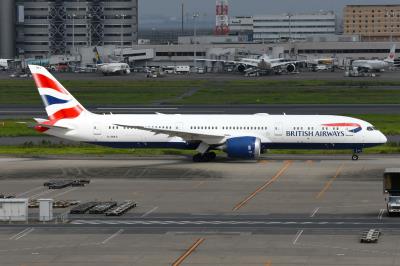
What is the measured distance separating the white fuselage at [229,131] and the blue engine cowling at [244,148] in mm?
1314

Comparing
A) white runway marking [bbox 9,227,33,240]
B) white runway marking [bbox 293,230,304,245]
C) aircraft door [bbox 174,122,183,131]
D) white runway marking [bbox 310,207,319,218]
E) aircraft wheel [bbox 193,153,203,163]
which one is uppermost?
aircraft door [bbox 174,122,183,131]

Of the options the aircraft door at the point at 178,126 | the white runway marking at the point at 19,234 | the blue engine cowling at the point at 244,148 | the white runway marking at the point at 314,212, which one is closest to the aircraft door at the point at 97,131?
the aircraft door at the point at 178,126

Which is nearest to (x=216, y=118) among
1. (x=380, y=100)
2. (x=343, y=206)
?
(x=343, y=206)

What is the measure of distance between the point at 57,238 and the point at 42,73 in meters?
36.3

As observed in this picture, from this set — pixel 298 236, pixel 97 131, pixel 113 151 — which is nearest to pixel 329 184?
pixel 298 236

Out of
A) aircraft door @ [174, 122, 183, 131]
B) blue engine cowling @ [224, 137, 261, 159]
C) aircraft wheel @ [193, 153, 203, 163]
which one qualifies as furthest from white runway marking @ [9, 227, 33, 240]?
aircraft door @ [174, 122, 183, 131]

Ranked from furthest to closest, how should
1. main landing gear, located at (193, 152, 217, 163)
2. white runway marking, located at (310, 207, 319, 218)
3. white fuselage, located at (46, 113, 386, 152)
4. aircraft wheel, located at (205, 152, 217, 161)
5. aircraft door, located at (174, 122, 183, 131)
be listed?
1. aircraft door, located at (174, 122, 183, 131)
2. aircraft wheel, located at (205, 152, 217, 161)
3. main landing gear, located at (193, 152, 217, 163)
4. white fuselage, located at (46, 113, 386, 152)
5. white runway marking, located at (310, 207, 319, 218)

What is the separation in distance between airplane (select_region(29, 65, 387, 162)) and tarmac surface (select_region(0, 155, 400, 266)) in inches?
57.7

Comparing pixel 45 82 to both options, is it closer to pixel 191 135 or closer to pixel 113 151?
pixel 113 151

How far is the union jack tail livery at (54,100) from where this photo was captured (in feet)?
273

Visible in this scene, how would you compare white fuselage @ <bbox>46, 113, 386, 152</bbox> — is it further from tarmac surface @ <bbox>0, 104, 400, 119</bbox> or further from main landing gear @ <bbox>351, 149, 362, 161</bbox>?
tarmac surface @ <bbox>0, 104, 400, 119</bbox>

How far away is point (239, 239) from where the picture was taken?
48.5 m

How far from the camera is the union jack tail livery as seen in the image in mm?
83188

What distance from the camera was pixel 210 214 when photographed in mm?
56281
